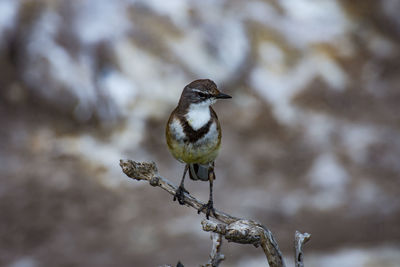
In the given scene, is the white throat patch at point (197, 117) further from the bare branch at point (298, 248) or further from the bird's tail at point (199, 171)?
the bare branch at point (298, 248)

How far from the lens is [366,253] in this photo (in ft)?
38.5

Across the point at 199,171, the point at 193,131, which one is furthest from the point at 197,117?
the point at 199,171

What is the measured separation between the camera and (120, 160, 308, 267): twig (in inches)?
184

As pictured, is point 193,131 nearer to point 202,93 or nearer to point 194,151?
point 194,151

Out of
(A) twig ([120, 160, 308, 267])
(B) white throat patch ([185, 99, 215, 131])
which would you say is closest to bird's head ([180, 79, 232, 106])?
(B) white throat patch ([185, 99, 215, 131])

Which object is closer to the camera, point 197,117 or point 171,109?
point 197,117

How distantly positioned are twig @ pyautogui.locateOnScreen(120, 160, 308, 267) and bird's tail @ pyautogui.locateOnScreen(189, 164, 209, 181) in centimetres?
110

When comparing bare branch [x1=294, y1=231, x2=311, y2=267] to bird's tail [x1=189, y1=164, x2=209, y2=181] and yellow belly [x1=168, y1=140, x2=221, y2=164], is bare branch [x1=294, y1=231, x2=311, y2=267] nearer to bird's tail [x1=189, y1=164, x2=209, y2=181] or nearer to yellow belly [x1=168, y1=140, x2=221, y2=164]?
yellow belly [x1=168, y1=140, x2=221, y2=164]

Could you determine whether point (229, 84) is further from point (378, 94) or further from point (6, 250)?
point (6, 250)

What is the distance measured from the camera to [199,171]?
656 cm

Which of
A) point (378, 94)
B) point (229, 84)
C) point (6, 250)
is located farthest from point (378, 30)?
point (6, 250)

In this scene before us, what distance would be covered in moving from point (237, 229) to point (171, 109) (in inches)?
414

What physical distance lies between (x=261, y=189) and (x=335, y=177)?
5.79 feet

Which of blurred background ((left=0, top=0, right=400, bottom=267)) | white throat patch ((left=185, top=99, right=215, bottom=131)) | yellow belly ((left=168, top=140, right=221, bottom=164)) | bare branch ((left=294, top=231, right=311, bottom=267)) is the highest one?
blurred background ((left=0, top=0, right=400, bottom=267))
